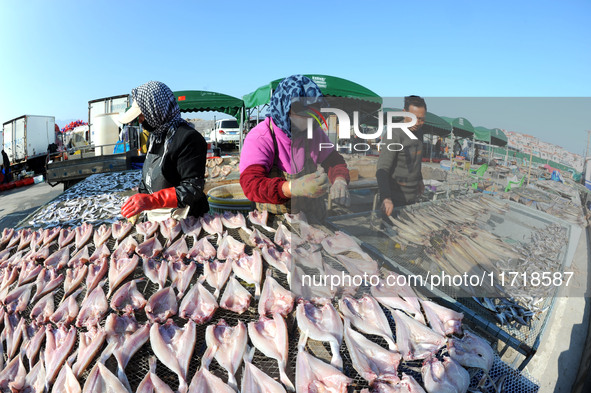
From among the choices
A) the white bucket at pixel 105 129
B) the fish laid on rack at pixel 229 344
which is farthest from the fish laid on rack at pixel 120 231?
the white bucket at pixel 105 129

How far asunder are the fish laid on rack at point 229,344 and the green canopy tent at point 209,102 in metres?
11.5

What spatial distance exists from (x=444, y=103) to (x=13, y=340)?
2203 mm

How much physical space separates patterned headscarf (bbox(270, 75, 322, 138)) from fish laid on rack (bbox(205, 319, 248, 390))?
44.6 inches

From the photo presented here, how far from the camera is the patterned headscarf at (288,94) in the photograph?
5.88 feet

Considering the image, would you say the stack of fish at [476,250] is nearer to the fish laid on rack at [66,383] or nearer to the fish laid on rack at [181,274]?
the fish laid on rack at [181,274]

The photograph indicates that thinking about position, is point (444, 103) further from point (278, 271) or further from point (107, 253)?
point (107, 253)

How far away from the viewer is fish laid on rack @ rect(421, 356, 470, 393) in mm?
1040

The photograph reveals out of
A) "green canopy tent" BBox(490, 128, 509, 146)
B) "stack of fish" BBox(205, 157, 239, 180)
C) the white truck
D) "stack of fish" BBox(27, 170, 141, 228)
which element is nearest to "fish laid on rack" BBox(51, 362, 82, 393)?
"green canopy tent" BBox(490, 128, 509, 146)

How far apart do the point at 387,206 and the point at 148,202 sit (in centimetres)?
141

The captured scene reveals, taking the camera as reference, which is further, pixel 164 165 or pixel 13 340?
pixel 164 165

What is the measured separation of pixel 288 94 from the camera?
5.98 feet

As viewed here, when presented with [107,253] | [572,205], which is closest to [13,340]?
[107,253]

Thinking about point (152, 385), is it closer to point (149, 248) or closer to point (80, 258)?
point (149, 248)

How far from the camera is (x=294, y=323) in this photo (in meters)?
1.33
